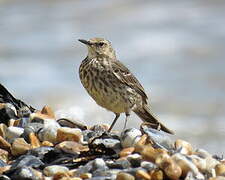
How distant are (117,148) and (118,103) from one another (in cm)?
240

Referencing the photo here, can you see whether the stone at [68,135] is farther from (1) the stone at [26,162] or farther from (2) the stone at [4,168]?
(2) the stone at [4,168]

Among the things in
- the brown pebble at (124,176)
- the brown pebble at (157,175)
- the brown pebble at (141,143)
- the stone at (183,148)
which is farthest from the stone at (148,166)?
the stone at (183,148)

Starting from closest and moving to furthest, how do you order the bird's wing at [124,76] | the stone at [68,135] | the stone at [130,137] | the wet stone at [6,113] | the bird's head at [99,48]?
the stone at [130,137] < the stone at [68,135] < the wet stone at [6,113] < the bird's wing at [124,76] < the bird's head at [99,48]

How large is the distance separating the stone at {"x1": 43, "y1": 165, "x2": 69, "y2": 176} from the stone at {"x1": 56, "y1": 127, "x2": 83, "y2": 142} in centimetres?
76

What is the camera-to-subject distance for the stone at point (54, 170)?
7.63 metres

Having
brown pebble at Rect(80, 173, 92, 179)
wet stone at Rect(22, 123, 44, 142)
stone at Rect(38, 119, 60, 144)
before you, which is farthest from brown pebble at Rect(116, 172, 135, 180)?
wet stone at Rect(22, 123, 44, 142)

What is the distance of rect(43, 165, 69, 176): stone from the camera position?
763cm

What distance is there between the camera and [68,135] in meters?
8.50

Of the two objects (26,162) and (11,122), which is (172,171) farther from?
(11,122)

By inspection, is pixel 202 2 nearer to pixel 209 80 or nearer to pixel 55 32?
pixel 55 32

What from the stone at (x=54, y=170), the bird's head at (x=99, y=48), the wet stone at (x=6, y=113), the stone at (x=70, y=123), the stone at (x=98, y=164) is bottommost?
the stone at (x=54, y=170)

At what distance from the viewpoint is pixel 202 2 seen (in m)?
21.8

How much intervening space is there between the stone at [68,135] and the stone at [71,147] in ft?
0.46

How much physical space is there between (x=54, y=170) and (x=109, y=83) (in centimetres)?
291
